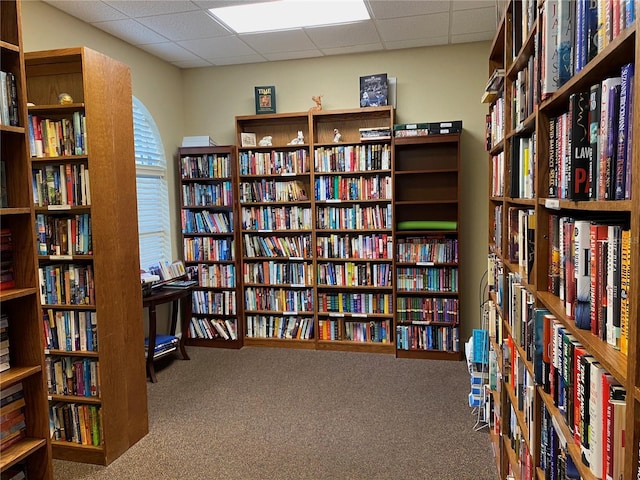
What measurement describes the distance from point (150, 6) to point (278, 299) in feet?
9.19

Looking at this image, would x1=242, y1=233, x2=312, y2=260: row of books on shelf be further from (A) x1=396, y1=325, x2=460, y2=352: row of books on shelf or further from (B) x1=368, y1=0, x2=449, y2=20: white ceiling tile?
(B) x1=368, y1=0, x2=449, y2=20: white ceiling tile

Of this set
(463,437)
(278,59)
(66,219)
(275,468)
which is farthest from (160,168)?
(463,437)

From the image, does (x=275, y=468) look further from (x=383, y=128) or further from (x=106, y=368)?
(x=383, y=128)

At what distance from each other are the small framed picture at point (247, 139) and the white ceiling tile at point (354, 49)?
3.58 ft

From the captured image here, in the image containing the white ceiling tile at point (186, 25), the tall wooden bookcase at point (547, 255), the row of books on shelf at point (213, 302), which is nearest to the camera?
the tall wooden bookcase at point (547, 255)

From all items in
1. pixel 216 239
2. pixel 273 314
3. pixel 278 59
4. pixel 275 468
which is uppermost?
pixel 278 59

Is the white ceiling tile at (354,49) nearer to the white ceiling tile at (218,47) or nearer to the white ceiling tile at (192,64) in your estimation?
the white ceiling tile at (218,47)

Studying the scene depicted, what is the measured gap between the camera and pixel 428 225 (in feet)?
13.9

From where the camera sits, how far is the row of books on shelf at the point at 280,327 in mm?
4672

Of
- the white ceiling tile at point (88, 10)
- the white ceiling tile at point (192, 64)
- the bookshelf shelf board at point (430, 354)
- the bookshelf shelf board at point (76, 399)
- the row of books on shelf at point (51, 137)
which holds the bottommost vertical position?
the bookshelf shelf board at point (430, 354)

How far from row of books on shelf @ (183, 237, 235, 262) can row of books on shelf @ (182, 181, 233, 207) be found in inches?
14.3

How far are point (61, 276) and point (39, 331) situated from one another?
933 mm

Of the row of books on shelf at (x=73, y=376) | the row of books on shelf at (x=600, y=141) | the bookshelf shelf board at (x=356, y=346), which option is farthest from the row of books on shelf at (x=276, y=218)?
the row of books on shelf at (x=600, y=141)

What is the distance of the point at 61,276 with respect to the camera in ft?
9.01
